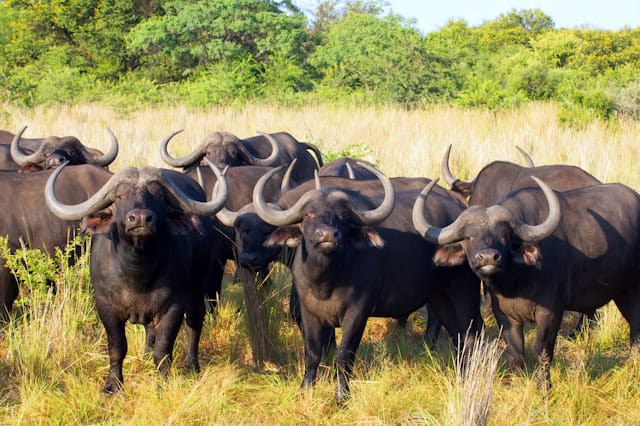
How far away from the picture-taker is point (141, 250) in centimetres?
522

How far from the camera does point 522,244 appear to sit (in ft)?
17.9

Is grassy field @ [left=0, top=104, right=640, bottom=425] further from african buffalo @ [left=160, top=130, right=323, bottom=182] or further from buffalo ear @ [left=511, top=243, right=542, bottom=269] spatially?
african buffalo @ [left=160, top=130, right=323, bottom=182]

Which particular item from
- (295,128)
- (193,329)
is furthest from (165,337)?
(295,128)

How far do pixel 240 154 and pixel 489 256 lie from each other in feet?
18.5

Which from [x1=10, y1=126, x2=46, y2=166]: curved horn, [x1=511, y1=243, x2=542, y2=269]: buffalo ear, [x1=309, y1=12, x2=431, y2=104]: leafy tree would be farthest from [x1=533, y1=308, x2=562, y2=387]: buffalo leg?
[x1=309, y1=12, x2=431, y2=104]: leafy tree

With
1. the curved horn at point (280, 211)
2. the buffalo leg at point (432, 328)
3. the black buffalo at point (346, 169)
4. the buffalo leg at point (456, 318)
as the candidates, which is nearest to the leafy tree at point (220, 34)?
the black buffalo at point (346, 169)

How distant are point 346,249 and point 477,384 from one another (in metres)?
1.43

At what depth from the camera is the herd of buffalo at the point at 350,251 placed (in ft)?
17.4

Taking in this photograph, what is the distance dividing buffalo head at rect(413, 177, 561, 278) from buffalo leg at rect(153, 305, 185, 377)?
1.73 meters

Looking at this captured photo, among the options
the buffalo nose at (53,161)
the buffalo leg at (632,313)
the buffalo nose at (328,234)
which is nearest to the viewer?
the buffalo nose at (328,234)

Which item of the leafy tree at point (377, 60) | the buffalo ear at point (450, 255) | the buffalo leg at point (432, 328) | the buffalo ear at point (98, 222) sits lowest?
the buffalo leg at point (432, 328)

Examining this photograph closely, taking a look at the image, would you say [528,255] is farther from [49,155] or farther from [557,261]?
[49,155]

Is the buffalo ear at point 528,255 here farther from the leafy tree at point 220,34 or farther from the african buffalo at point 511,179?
the leafy tree at point 220,34

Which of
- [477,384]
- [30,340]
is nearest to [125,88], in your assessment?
[30,340]
